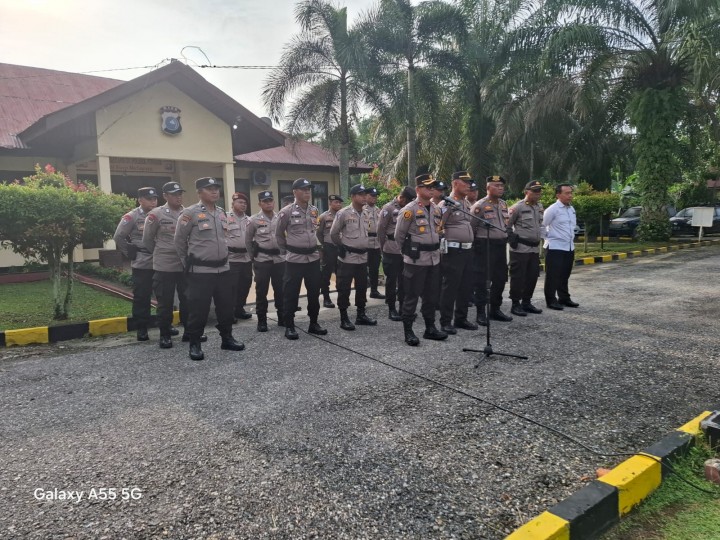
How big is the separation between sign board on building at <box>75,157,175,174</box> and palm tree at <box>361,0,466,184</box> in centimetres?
648

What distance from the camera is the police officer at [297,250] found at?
579 centimetres

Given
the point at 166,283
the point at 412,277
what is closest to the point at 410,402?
the point at 412,277

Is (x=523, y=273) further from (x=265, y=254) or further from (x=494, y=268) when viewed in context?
(x=265, y=254)

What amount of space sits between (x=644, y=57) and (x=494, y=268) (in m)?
12.2

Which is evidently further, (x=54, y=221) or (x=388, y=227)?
(x=388, y=227)

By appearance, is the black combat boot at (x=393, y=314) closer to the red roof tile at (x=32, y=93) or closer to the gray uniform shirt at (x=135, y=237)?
the gray uniform shirt at (x=135, y=237)

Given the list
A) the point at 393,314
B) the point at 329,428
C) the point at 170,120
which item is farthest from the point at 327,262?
the point at 170,120

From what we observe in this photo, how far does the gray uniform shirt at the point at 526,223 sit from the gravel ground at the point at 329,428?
1381 mm

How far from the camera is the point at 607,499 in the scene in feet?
7.63

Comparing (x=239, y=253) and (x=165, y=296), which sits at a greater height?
(x=239, y=253)

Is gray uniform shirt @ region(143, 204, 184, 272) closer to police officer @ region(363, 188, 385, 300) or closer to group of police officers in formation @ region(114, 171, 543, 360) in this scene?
group of police officers in formation @ region(114, 171, 543, 360)

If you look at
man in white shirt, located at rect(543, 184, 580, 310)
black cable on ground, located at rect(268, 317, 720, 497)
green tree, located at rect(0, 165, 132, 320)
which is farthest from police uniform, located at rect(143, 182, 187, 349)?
man in white shirt, located at rect(543, 184, 580, 310)

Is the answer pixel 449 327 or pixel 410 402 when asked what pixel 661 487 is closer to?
pixel 410 402

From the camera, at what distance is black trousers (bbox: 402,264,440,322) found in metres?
5.38
